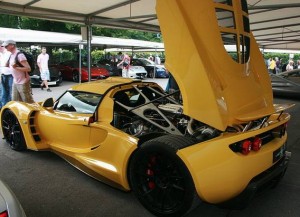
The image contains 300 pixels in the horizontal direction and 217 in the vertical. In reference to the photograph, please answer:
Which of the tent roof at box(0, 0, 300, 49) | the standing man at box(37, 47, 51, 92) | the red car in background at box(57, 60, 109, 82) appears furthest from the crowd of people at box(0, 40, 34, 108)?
the red car in background at box(57, 60, 109, 82)

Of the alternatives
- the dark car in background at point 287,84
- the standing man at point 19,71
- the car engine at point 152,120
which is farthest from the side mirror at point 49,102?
the dark car in background at point 287,84

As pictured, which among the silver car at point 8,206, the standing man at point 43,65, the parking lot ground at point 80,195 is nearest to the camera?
the silver car at point 8,206

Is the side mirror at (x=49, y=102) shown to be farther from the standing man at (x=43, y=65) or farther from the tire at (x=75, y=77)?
the tire at (x=75, y=77)

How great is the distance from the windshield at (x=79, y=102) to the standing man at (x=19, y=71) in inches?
94.3

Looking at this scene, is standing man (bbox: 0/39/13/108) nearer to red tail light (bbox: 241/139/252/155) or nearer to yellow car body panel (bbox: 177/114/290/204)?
yellow car body panel (bbox: 177/114/290/204)

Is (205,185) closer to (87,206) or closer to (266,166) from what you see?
(266,166)

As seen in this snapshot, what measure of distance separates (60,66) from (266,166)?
17269mm

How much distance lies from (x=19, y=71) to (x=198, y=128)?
4525 mm

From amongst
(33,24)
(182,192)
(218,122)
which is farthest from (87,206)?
(33,24)

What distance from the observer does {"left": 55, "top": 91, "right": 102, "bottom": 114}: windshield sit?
13.2ft

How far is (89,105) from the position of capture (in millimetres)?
4062

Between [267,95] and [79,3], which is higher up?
[79,3]

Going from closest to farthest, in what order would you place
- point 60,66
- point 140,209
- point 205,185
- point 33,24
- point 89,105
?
point 205,185
point 140,209
point 89,105
point 60,66
point 33,24

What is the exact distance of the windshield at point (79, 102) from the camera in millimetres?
4027
